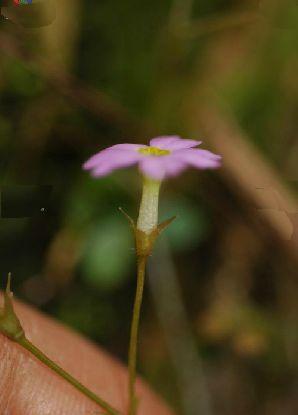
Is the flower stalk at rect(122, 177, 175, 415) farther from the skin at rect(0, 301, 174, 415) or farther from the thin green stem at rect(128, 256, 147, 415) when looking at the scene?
the skin at rect(0, 301, 174, 415)

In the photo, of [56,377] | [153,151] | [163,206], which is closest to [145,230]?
[153,151]

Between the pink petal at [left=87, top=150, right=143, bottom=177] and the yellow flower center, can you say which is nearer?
the pink petal at [left=87, top=150, right=143, bottom=177]

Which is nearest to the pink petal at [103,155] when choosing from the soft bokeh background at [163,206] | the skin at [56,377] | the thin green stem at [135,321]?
the thin green stem at [135,321]

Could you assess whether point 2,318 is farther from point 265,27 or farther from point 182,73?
point 265,27

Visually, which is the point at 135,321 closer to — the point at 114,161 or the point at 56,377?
the point at 114,161

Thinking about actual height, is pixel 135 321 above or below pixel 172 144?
below

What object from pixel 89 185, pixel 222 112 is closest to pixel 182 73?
pixel 222 112

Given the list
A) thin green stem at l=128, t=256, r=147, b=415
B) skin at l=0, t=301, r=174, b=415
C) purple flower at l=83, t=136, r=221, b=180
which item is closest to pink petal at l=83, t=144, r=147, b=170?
purple flower at l=83, t=136, r=221, b=180
